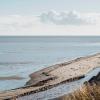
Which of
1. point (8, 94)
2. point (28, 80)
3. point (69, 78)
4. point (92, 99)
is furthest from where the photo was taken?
point (28, 80)

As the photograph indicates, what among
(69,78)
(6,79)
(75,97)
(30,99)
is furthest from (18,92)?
(75,97)

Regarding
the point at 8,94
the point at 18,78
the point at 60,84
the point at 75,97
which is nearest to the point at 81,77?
the point at 60,84

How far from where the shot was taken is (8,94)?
1355 inches

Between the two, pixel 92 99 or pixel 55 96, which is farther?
pixel 55 96

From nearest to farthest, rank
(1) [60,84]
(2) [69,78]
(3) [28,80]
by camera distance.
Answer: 1. (1) [60,84]
2. (2) [69,78]
3. (3) [28,80]

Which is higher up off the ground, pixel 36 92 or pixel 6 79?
pixel 6 79

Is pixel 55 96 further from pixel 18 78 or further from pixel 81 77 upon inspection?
pixel 18 78

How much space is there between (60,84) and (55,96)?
9856mm

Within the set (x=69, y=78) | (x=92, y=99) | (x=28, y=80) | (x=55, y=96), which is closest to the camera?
(x=92, y=99)

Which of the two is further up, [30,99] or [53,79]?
[53,79]

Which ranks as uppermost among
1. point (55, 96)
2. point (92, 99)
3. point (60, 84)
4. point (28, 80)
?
point (28, 80)

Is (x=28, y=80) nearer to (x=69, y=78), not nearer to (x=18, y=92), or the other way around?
(x=69, y=78)

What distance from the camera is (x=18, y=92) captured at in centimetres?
3519

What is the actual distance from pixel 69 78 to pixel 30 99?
14152mm
